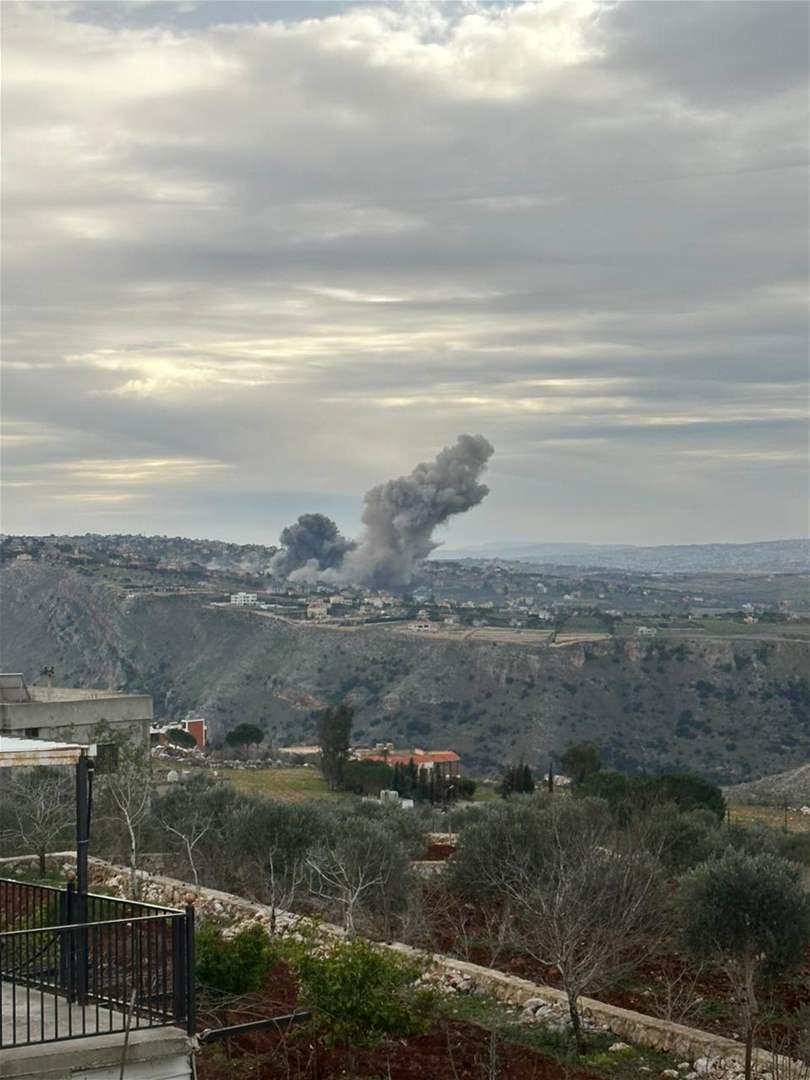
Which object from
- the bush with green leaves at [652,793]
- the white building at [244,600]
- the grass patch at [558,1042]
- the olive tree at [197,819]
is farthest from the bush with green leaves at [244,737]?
the grass patch at [558,1042]

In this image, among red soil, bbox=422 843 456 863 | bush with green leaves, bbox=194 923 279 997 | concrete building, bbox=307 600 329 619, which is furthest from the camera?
concrete building, bbox=307 600 329 619

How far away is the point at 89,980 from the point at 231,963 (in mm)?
2507

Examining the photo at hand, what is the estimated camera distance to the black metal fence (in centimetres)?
659

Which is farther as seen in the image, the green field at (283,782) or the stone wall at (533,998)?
the green field at (283,782)

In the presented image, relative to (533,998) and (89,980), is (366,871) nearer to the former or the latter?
(533,998)

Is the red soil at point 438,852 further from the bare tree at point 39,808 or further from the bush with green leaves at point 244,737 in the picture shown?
the bush with green leaves at point 244,737

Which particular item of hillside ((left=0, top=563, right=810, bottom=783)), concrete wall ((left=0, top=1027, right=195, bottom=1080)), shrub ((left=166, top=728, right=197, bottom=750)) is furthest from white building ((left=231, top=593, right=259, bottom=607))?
concrete wall ((left=0, top=1027, right=195, bottom=1080))

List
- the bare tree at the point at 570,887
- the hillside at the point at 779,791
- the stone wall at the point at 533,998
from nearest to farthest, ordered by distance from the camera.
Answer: the stone wall at the point at 533,998 → the bare tree at the point at 570,887 → the hillside at the point at 779,791

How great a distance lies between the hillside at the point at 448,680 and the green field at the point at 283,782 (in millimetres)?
29833

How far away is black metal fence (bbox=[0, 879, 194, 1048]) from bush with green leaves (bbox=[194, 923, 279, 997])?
193cm

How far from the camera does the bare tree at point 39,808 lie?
686 inches

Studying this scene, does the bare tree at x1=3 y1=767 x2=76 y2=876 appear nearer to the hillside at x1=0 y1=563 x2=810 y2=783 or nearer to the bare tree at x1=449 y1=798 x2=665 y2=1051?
the bare tree at x1=449 y1=798 x2=665 y2=1051

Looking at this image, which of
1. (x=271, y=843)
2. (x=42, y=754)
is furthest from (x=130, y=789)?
(x=42, y=754)

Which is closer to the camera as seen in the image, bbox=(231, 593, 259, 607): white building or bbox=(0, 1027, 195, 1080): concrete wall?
bbox=(0, 1027, 195, 1080): concrete wall
